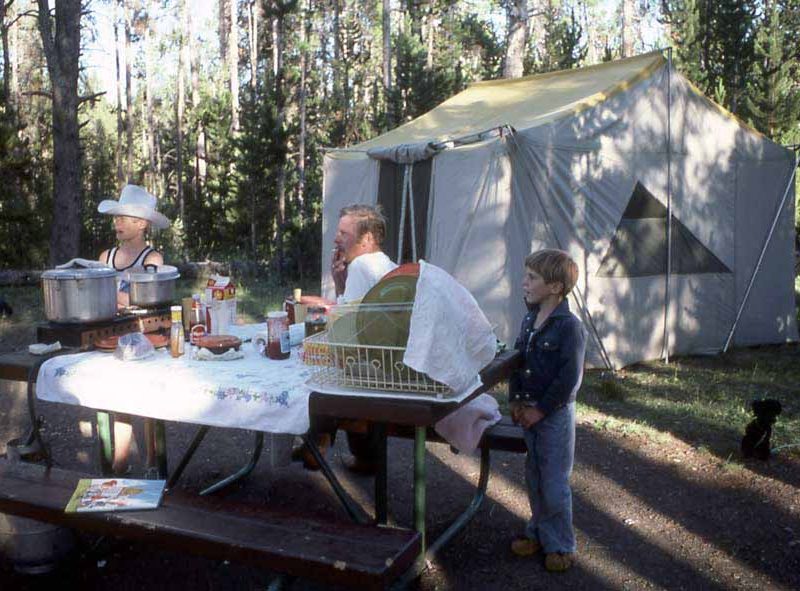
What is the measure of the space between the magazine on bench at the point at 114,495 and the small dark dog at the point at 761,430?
3.37 meters

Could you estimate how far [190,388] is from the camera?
277 centimetres

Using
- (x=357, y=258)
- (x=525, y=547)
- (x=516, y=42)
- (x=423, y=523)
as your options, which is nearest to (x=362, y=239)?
(x=357, y=258)

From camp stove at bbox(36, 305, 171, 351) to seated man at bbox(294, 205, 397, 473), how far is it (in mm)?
809

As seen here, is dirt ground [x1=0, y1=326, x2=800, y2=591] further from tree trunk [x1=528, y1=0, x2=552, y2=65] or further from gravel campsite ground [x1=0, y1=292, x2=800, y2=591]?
tree trunk [x1=528, y1=0, x2=552, y2=65]

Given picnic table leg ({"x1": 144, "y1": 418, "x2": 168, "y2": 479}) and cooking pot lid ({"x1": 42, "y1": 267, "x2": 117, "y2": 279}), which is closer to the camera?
cooking pot lid ({"x1": 42, "y1": 267, "x2": 117, "y2": 279})

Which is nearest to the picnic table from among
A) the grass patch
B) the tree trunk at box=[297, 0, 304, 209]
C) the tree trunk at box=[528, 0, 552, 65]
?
the grass patch

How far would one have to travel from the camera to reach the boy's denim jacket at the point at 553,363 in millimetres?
2977

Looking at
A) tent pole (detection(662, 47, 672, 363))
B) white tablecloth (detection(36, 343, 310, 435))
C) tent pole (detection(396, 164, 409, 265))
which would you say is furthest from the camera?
tent pole (detection(396, 164, 409, 265))

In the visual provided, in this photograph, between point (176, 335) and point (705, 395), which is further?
point (705, 395)

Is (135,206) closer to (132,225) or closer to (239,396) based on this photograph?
(132,225)

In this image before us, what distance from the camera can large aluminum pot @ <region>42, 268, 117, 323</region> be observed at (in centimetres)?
301

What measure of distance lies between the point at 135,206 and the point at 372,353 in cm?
216

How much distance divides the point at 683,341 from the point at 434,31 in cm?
2435

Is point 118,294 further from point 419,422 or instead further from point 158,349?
point 419,422
